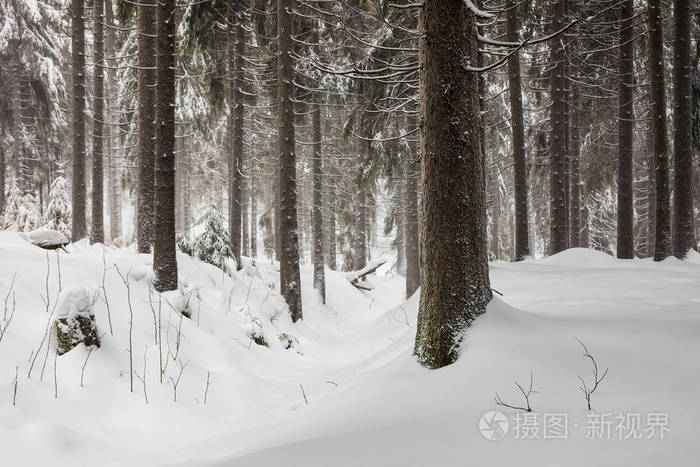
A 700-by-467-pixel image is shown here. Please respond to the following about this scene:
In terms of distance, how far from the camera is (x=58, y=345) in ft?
11.6

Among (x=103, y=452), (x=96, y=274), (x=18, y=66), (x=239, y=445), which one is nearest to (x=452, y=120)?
(x=239, y=445)

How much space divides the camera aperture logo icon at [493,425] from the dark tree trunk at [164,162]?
503 centimetres

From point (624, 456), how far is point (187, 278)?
21.8ft

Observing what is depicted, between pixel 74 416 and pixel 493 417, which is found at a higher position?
pixel 493 417

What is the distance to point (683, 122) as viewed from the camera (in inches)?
325

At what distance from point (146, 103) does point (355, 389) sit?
6.15 m

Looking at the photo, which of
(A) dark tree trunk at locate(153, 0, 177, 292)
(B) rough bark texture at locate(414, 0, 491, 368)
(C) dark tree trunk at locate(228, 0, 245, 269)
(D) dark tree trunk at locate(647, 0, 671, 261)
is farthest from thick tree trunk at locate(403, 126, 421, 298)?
(B) rough bark texture at locate(414, 0, 491, 368)

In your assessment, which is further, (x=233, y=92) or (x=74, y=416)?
(x=233, y=92)

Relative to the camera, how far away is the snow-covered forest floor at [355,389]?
78.4 inches

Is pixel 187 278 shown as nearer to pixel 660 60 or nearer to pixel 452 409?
pixel 452 409

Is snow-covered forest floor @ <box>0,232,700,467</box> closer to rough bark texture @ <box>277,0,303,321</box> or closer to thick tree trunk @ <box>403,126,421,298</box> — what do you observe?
rough bark texture @ <box>277,0,303,321</box>

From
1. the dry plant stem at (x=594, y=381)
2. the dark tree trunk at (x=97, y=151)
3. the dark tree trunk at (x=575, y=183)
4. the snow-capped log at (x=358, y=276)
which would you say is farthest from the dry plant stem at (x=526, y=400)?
the snow-capped log at (x=358, y=276)

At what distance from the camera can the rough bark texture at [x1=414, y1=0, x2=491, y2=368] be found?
3096 mm

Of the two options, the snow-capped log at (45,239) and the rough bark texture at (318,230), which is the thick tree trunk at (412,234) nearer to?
the rough bark texture at (318,230)
